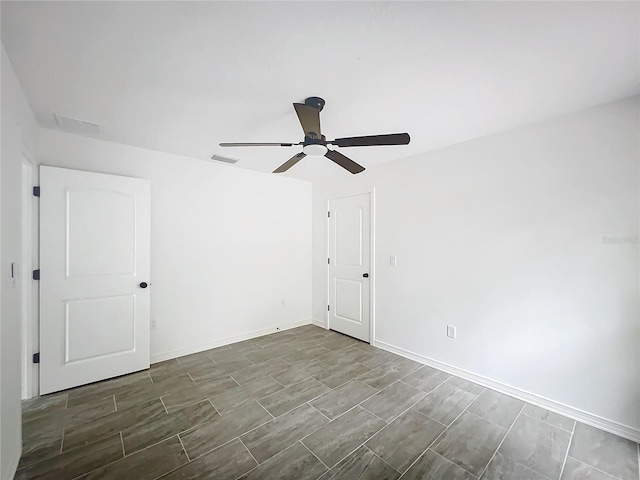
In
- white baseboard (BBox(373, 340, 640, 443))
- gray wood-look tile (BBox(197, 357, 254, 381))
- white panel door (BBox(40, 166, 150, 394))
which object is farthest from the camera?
gray wood-look tile (BBox(197, 357, 254, 381))

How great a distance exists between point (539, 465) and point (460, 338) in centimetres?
122

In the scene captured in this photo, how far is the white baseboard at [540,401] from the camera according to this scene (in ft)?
6.61

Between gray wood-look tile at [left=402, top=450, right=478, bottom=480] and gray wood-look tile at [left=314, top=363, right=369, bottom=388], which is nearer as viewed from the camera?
gray wood-look tile at [left=402, top=450, right=478, bottom=480]

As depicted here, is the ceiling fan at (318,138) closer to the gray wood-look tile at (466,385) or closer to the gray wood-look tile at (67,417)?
the gray wood-look tile at (466,385)

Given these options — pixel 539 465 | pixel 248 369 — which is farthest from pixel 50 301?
pixel 539 465

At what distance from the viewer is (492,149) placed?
2.68 metres

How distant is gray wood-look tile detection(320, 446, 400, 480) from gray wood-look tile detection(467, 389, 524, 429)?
104 cm

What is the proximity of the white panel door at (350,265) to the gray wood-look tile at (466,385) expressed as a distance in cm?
123

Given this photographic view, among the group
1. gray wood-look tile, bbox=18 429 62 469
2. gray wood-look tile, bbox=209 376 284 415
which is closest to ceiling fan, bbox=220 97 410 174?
gray wood-look tile, bbox=209 376 284 415

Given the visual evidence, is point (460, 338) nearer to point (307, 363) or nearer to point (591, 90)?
point (307, 363)

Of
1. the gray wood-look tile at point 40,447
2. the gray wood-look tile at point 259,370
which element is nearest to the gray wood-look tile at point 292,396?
the gray wood-look tile at point 259,370

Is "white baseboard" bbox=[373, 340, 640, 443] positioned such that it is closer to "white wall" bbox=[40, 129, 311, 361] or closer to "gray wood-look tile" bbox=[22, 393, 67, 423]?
"white wall" bbox=[40, 129, 311, 361]

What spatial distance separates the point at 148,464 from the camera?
5.65 ft

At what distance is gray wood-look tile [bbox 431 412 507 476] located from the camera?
177 centimetres
